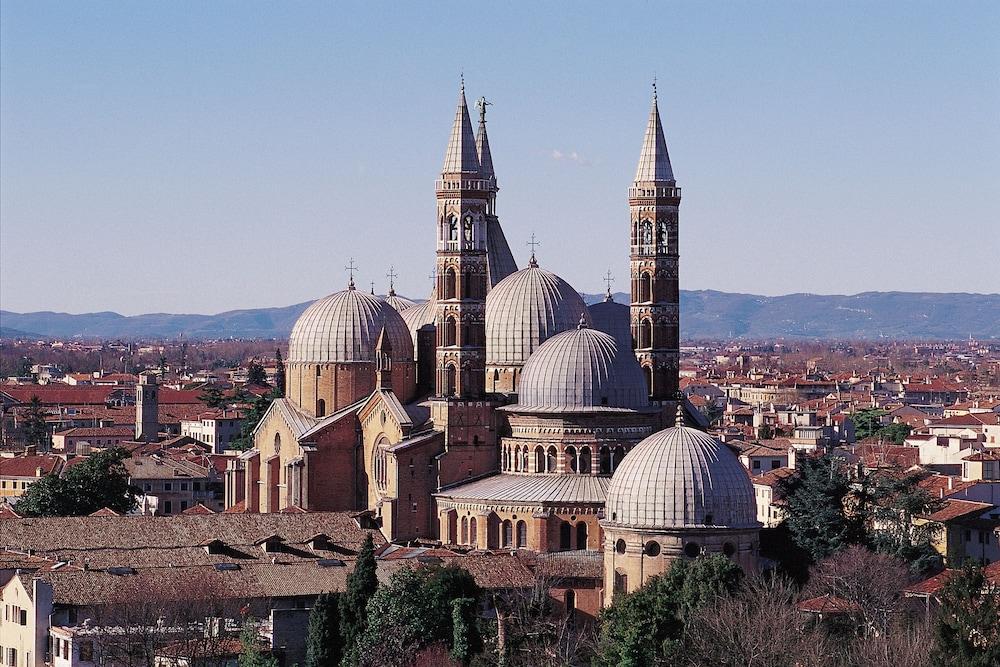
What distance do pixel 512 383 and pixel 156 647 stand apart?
522 inches

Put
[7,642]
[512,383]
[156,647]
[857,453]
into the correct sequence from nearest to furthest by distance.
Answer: [156,647] < [7,642] < [512,383] < [857,453]

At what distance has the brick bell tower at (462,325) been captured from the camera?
47375 millimetres

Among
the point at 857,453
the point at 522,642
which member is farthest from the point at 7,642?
the point at 857,453

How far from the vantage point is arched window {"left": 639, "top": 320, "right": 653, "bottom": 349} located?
49406 millimetres

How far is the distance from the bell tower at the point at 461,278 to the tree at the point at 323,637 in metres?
9.97

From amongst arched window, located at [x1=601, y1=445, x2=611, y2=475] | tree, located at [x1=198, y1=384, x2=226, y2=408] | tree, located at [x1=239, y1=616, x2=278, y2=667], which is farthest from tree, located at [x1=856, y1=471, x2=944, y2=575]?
tree, located at [x1=198, y1=384, x2=226, y2=408]

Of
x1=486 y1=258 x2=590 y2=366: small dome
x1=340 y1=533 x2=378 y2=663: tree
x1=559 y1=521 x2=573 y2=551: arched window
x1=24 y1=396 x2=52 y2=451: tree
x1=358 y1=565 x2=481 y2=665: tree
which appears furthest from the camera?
x1=24 y1=396 x2=52 y2=451: tree

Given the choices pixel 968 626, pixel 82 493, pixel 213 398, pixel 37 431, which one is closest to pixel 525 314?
pixel 82 493

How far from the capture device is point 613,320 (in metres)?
51.8

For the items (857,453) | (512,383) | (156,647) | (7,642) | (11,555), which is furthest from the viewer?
(857,453)

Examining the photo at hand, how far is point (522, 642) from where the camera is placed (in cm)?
3772

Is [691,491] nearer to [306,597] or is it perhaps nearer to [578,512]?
[578,512]

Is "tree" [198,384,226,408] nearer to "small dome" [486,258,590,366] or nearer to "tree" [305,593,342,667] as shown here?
"small dome" [486,258,590,366]

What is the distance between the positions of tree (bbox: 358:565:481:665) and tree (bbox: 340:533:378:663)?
0.21 m
